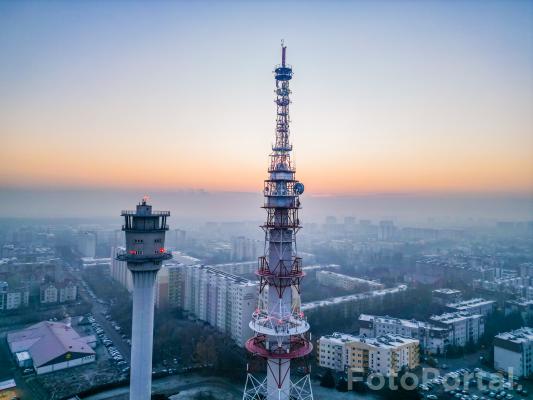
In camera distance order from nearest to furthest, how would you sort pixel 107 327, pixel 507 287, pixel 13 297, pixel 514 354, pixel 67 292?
pixel 514 354 < pixel 107 327 < pixel 13 297 < pixel 67 292 < pixel 507 287

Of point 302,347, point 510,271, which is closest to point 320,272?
point 510,271

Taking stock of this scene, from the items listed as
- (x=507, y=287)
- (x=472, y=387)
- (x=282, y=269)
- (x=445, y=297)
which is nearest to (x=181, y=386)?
(x=282, y=269)

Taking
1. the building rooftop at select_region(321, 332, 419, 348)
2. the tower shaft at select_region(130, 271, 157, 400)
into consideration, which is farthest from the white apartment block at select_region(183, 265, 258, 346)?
the tower shaft at select_region(130, 271, 157, 400)

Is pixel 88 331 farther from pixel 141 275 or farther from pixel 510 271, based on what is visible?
pixel 510 271

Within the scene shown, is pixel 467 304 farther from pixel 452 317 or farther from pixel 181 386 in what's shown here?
pixel 181 386

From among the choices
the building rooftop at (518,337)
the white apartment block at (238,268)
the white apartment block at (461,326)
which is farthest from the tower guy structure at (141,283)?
the white apartment block at (238,268)
